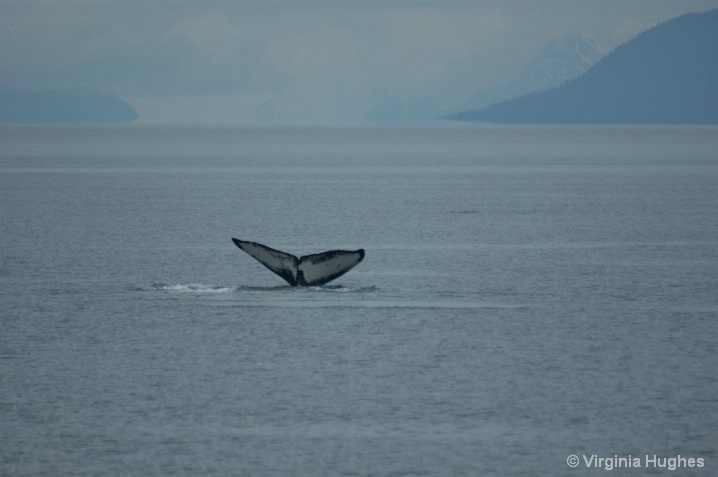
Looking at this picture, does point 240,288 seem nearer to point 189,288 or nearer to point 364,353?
point 189,288

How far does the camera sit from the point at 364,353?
931 inches

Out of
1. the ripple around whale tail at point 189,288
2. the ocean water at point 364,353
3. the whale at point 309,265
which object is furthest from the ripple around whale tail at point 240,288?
the whale at point 309,265

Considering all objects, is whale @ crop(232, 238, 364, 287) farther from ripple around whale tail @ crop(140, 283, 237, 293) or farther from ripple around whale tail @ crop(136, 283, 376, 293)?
ripple around whale tail @ crop(140, 283, 237, 293)

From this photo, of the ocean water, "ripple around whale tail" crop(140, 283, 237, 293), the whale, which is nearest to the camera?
the ocean water

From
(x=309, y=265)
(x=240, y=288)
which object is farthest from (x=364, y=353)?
(x=240, y=288)

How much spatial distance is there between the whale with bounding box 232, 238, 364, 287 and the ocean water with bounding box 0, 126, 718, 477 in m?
0.63

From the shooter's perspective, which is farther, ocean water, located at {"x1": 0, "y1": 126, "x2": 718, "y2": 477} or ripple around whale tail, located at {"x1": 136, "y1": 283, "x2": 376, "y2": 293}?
ripple around whale tail, located at {"x1": 136, "y1": 283, "x2": 376, "y2": 293}

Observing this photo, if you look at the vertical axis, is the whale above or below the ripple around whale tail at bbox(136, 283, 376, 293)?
above

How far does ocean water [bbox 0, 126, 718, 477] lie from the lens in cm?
1725

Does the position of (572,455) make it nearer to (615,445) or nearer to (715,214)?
(615,445)

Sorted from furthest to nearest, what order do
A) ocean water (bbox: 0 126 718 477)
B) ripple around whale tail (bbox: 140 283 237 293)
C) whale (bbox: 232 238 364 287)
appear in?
ripple around whale tail (bbox: 140 283 237 293), whale (bbox: 232 238 364 287), ocean water (bbox: 0 126 718 477)

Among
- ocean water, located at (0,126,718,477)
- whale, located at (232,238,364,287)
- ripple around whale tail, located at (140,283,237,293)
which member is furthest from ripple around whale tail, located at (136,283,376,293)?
whale, located at (232,238,364,287)

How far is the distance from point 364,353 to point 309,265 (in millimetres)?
9073

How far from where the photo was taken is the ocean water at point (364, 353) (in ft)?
56.6
